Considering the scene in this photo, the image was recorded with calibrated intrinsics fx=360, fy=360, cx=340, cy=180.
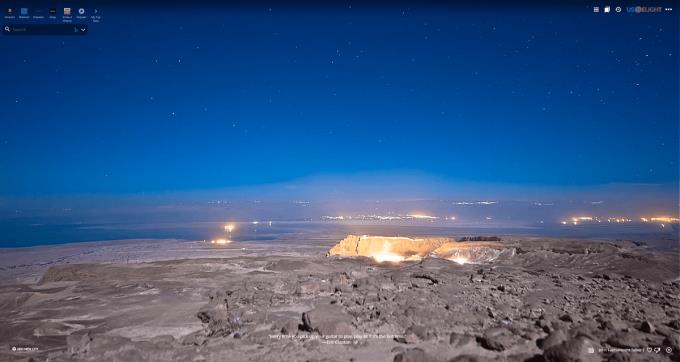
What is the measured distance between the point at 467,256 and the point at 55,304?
20585 millimetres

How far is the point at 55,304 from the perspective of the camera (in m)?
11.9

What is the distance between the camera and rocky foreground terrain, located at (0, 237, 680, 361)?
7035 millimetres

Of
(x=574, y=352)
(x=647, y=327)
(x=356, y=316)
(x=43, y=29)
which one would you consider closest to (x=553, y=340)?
(x=574, y=352)

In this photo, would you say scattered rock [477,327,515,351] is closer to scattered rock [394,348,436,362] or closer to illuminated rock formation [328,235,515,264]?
scattered rock [394,348,436,362]

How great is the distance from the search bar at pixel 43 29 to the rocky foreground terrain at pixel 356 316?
8426 millimetres

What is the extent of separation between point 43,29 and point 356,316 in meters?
12.4

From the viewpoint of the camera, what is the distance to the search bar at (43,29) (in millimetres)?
10656

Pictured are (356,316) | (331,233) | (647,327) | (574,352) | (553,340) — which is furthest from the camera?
(331,233)

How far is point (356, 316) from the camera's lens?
30.9 feet

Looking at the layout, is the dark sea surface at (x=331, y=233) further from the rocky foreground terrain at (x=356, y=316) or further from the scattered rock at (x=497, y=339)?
the scattered rock at (x=497, y=339)

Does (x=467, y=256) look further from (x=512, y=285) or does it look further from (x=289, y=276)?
(x=289, y=276)

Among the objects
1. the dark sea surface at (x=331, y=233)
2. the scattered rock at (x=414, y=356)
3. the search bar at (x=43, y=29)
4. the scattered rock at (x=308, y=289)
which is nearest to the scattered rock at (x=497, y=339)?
the scattered rock at (x=414, y=356)

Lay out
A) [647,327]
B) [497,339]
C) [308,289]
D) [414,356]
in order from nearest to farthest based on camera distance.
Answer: [414,356], [497,339], [647,327], [308,289]

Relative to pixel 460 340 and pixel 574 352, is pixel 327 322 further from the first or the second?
pixel 574 352
